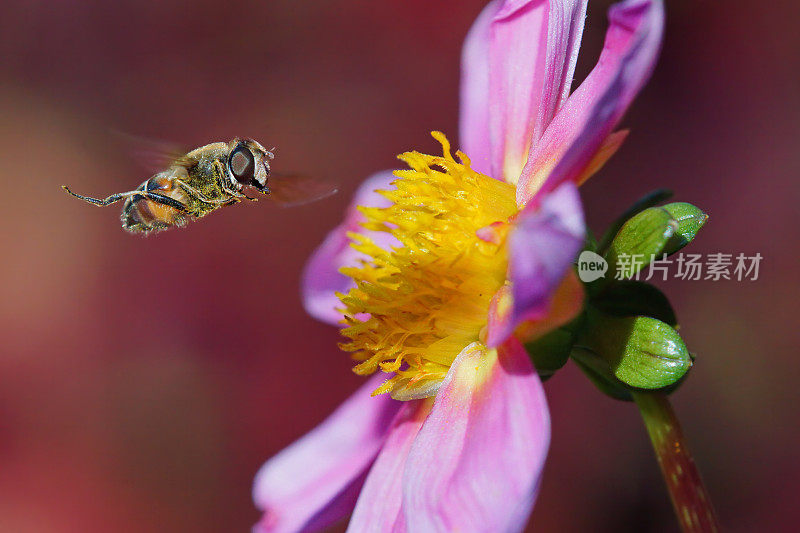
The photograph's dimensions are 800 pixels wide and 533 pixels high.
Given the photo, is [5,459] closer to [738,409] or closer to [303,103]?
[303,103]

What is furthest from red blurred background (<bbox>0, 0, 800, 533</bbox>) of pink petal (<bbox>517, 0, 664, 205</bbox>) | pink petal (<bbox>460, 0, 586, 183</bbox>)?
pink petal (<bbox>517, 0, 664, 205</bbox>)

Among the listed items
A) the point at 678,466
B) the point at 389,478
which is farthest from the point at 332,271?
the point at 678,466

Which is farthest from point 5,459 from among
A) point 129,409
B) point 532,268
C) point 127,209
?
point 532,268

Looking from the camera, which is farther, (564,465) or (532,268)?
(564,465)

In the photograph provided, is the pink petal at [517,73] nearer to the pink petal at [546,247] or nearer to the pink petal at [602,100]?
the pink petal at [602,100]

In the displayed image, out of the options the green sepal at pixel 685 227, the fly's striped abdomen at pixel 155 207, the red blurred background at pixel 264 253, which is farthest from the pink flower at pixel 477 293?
the red blurred background at pixel 264 253

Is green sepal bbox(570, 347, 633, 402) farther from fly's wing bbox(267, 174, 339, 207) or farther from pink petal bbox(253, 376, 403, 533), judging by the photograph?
fly's wing bbox(267, 174, 339, 207)
